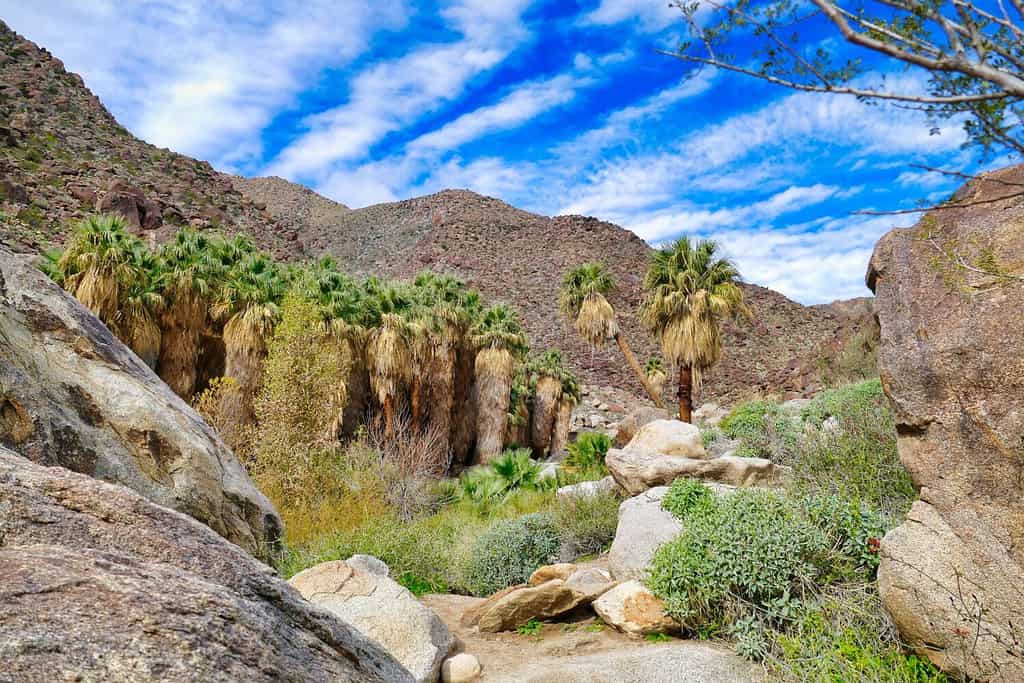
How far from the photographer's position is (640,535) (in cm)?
882

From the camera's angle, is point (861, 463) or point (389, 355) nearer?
point (861, 463)

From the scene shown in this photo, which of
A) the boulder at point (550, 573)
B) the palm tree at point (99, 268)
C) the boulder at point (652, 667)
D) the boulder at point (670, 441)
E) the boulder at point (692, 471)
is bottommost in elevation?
the boulder at point (550, 573)

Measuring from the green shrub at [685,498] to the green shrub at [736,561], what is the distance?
3.29 feet

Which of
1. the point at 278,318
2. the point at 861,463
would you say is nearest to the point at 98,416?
the point at 861,463

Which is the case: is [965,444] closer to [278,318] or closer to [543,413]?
[278,318]

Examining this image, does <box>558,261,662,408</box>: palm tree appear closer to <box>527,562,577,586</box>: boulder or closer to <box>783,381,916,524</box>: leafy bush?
<box>783,381,916,524</box>: leafy bush

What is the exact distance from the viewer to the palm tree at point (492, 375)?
27.5m

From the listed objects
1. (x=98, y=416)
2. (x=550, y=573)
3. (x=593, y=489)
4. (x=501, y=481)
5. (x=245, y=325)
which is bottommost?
(x=501, y=481)

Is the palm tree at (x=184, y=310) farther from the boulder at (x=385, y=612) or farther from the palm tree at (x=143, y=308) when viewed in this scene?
the boulder at (x=385, y=612)

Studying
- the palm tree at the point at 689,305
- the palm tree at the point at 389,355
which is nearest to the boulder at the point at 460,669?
the palm tree at the point at 389,355

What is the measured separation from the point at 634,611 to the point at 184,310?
50.3 ft

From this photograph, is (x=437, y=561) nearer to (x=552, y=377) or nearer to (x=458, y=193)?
(x=552, y=377)

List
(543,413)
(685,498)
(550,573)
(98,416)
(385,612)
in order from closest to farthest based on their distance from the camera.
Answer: (98,416) → (385,612) → (685,498) → (550,573) → (543,413)

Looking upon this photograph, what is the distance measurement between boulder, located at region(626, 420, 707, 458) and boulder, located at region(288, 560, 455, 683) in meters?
5.91
